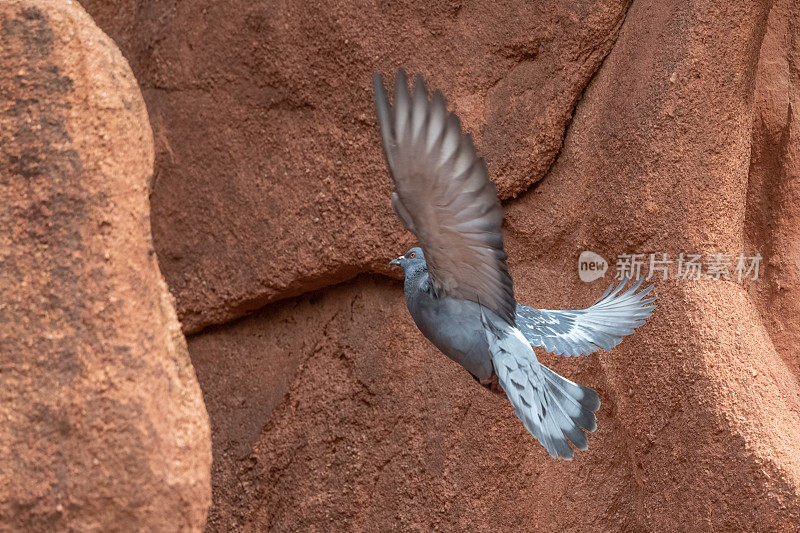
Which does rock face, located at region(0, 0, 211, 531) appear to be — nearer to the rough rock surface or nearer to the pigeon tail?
the pigeon tail

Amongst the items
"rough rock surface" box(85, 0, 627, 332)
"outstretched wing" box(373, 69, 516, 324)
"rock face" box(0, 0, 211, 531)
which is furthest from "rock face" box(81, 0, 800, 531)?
"rock face" box(0, 0, 211, 531)

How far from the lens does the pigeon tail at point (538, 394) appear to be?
2840 millimetres

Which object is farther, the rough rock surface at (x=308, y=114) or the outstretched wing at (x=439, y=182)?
the rough rock surface at (x=308, y=114)

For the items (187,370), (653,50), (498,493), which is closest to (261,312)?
(498,493)

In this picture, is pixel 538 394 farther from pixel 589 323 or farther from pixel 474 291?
pixel 589 323

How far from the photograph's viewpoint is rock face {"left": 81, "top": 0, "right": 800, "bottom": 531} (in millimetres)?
3562

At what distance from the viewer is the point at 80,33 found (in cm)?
247

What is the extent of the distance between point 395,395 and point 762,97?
203cm

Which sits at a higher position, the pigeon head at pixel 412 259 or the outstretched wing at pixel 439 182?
the outstretched wing at pixel 439 182

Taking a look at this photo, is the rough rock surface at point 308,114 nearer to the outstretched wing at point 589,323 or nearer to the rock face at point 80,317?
the outstretched wing at point 589,323

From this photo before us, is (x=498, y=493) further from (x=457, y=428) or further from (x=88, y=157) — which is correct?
(x=88, y=157)

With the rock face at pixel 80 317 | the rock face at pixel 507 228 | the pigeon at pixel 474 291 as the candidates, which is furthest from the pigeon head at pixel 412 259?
the rock face at pixel 80 317

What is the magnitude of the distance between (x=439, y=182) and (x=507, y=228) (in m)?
1.44

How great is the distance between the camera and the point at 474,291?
9.36 ft
